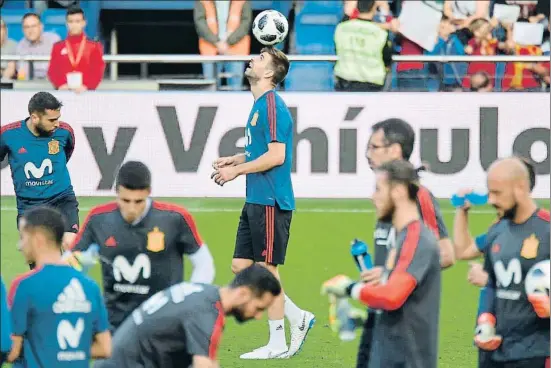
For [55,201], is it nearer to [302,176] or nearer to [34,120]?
[34,120]

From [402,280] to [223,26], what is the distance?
12080 millimetres

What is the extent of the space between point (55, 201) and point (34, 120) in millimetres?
706

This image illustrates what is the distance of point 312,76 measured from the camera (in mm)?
17250

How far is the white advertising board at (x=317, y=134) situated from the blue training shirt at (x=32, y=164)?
524 centimetres

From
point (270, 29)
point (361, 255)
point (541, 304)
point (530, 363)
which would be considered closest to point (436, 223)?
point (361, 255)

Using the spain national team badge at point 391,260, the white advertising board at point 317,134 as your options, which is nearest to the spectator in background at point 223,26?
the white advertising board at point 317,134

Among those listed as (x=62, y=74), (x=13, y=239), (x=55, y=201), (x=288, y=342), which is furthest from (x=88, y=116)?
(x=288, y=342)

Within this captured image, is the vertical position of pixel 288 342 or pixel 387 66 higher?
pixel 387 66

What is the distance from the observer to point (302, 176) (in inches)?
640

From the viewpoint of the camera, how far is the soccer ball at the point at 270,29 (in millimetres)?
11547

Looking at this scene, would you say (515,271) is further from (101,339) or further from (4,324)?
→ (4,324)

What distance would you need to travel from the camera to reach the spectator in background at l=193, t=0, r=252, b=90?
17797mm

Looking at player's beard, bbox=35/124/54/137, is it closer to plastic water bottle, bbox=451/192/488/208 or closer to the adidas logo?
the adidas logo

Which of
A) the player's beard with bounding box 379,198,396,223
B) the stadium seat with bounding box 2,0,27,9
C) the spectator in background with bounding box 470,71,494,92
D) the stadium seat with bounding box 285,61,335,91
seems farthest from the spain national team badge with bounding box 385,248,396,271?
the stadium seat with bounding box 2,0,27,9
